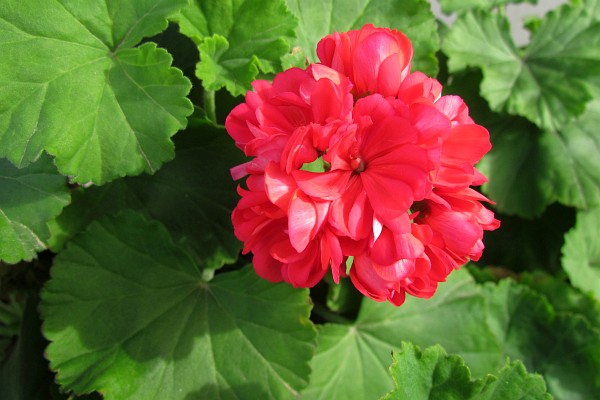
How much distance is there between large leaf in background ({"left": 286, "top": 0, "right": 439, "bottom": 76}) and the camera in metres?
1.03

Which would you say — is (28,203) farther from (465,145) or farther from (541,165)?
(541,165)

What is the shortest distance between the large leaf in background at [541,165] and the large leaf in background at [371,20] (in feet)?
1.29

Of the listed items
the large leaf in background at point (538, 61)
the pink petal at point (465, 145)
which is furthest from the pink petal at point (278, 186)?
the large leaf in background at point (538, 61)

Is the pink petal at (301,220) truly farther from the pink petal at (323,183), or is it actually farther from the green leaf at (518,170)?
the green leaf at (518,170)

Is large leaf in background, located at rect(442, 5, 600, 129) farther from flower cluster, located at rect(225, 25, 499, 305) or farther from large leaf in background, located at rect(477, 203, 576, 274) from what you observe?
flower cluster, located at rect(225, 25, 499, 305)

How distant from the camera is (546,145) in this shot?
4.45 ft

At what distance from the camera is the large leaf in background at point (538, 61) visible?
4.09 ft

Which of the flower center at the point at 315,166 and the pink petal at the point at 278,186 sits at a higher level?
the pink petal at the point at 278,186

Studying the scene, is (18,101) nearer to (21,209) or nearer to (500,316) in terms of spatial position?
(21,209)

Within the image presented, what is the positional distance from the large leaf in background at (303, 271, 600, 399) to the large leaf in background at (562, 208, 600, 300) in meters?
0.12

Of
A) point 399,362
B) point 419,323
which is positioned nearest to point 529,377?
point 399,362

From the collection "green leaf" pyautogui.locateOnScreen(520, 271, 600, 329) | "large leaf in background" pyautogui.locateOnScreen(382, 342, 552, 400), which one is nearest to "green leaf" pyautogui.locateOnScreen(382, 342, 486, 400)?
"large leaf in background" pyautogui.locateOnScreen(382, 342, 552, 400)

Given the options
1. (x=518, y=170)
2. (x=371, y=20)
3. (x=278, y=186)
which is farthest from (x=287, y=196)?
(x=518, y=170)

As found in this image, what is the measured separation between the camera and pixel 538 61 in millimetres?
1320
